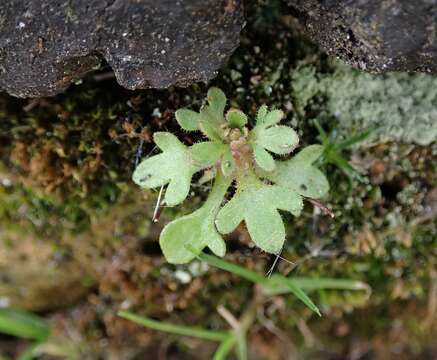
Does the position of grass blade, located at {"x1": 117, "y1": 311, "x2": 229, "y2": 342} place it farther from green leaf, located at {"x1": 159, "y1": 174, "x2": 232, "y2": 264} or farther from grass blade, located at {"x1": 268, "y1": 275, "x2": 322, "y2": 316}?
green leaf, located at {"x1": 159, "y1": 174, "x2": 232, "y2": 264}

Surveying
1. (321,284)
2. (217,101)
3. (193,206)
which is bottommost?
(321,284)

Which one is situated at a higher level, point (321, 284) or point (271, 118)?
point (271, 118)

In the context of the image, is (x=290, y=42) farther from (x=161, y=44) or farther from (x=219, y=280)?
(x=219, y=280)

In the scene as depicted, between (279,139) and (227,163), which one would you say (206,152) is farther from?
(279,139)

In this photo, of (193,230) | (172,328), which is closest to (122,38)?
(193,230)

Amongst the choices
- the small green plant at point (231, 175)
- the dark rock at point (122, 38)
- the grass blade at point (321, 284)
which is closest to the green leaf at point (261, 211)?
the small green plant at point (231, 175)

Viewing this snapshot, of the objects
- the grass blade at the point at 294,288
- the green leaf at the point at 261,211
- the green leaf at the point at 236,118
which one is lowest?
the grass blade at the point at 294,288

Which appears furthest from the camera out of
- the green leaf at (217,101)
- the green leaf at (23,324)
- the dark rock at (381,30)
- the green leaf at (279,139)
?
the green leaf at (23,324)

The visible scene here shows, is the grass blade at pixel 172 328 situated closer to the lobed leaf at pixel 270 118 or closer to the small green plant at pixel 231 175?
the small green plant at pixel 231 175
